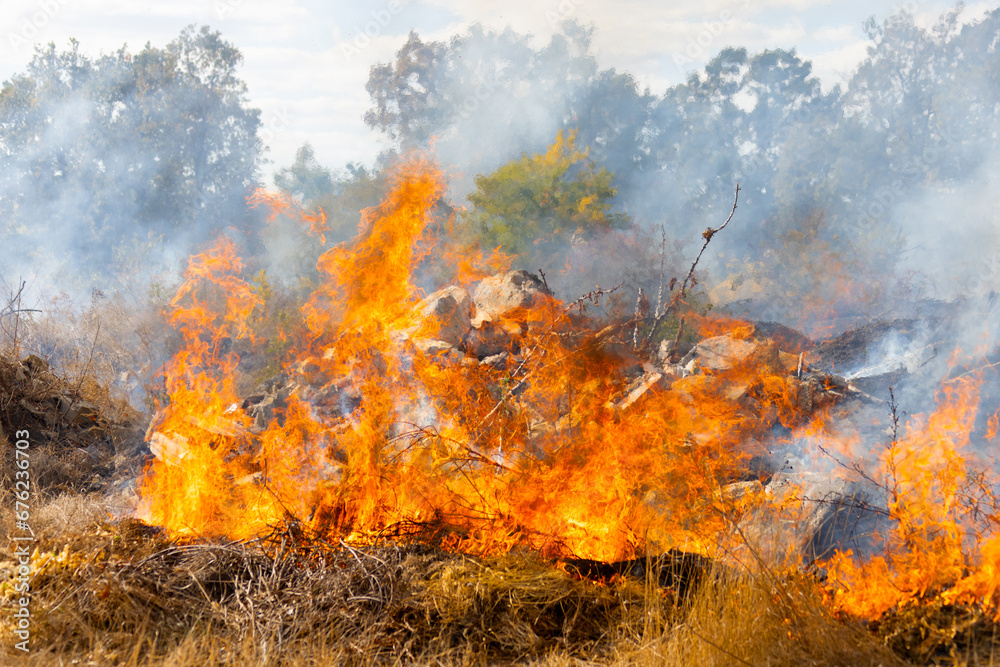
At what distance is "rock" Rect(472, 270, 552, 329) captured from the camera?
7.37 metres

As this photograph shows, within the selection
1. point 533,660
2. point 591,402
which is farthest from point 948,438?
point 533,660

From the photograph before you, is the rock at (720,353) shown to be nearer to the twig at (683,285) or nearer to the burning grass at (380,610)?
the twig at (683,285)

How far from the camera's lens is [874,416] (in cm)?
567

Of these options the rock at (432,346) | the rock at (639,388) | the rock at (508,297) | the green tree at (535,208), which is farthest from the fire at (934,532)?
the green tree at (535,208)

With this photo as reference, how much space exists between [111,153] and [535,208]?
50.6ft

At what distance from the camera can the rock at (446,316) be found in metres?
7.18

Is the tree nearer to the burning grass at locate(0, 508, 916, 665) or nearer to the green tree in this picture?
the green tree

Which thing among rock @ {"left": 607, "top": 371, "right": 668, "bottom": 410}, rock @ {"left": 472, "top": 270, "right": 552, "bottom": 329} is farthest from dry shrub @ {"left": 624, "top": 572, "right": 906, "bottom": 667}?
rock @ {"left": 472, "top": 270, "right": 552, "bottom": 329}

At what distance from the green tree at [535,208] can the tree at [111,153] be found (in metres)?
11.3

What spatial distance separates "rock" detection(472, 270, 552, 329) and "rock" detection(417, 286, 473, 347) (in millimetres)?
162

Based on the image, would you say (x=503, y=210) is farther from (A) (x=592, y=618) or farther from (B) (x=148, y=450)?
(A) (x=592, y=618)

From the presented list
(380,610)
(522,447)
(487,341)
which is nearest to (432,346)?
(487,341)

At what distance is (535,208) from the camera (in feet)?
47.3

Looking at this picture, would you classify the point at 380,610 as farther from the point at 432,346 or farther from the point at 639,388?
the point at 432,346
